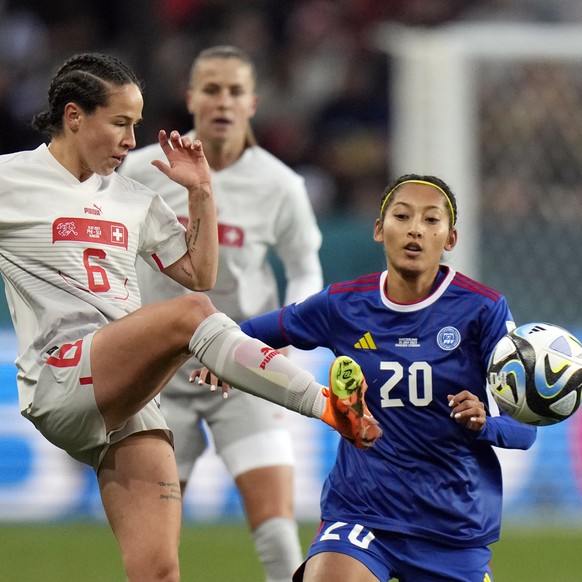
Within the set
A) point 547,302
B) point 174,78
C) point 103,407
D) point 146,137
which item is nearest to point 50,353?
point 103,407

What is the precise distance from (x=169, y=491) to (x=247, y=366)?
564mm

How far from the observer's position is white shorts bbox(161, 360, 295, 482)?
582 centimetres

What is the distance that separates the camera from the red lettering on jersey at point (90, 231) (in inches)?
171

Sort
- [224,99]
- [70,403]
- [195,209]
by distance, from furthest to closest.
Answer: [224,99], [195,209], [70,403]

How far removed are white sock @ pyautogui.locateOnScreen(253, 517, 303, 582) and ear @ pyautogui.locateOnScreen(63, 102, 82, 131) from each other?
78.8 inches

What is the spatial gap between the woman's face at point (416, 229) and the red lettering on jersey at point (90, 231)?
0.89 metres

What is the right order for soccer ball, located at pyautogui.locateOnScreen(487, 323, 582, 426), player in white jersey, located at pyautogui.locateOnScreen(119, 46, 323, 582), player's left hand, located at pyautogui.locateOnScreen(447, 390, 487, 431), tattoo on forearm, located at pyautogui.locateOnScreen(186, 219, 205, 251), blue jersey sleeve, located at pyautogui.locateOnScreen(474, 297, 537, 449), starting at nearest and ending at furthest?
player's left hand, located at pyautogui.locateOnScreen(447, 390, 487, 431), soccer ball, located at pyautogui.locateOnScreen(487, 323, 582, 426), blue jersey sleeve, located at pyautogui.locateOnScreen(474, 297, 537, 449), tattoo on forearm, located at pyautogui.locateOnScreen(186, 219, 205, 251), player in white jersey, located at pyautogui.locateOnScreen(119, 46, 323, 582)

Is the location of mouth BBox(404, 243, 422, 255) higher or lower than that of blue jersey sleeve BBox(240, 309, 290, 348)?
higher

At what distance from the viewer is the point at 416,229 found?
14.7 feet

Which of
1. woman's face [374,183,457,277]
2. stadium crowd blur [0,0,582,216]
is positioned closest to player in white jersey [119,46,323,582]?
woman's face [374,183,457,277]

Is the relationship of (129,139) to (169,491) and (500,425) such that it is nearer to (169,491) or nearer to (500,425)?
Answer: (169,491)

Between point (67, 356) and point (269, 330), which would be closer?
point (67, 356)

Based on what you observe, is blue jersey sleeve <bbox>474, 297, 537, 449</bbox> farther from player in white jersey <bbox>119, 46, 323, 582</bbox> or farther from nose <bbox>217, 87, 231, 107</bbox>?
nose <bbox>217, 87, 231, 107</bbox>

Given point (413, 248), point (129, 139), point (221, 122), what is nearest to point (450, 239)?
point (413, 248)
